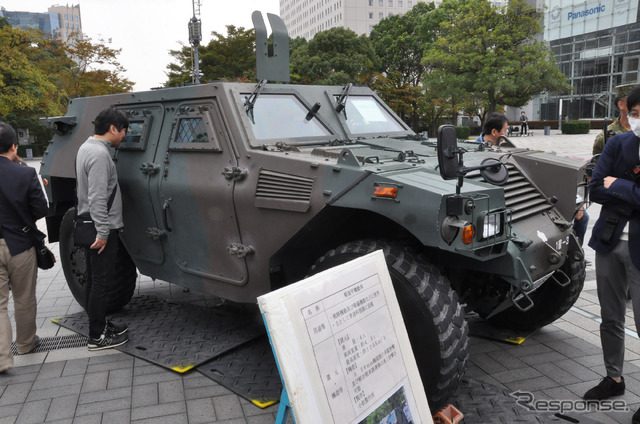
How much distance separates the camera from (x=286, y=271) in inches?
160

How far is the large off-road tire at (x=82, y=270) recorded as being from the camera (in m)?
5.37

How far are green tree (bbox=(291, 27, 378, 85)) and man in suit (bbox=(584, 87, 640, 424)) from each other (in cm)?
2800

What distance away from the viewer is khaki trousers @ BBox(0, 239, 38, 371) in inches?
174

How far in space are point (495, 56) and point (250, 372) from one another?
2962cm

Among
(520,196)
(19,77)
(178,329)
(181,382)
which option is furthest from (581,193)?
(19,77)

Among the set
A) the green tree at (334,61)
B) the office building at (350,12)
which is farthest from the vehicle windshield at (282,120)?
the office building at (350,12)

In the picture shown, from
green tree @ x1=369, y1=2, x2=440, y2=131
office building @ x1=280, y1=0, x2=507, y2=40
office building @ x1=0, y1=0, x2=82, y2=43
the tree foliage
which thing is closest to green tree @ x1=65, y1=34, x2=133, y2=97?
the tree foliage

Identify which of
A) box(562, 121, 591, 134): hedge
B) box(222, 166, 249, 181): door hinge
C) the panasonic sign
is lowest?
box(562, 121, 591, 134): hedge

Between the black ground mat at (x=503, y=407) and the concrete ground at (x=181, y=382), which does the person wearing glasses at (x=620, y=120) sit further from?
the black ground mat at (x=503, y=407)

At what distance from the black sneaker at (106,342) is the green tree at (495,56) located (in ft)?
91.5

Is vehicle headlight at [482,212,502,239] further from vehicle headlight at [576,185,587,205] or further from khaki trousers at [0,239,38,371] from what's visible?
khaki trousers at [0,239,38,371]

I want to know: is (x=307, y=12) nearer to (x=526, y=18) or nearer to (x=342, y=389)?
(x=526, y=18)

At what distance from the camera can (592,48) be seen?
137 feet

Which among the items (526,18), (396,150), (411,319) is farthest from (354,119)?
(526,18)
